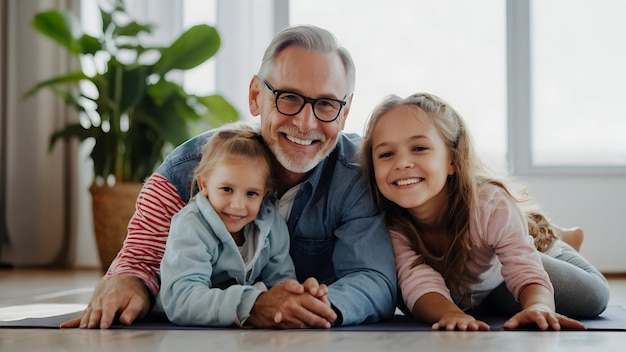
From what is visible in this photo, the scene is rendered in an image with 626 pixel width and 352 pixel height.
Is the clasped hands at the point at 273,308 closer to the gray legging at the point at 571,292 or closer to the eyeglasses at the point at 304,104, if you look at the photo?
the eyeglasses at the point at 304,104

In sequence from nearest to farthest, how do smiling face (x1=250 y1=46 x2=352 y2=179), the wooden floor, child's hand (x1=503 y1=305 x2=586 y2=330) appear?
the wooden floor, child's hand (x1=503 y1=305 x2=586 y2=330), smiling face (x1=250 y1=46 x2=352 y2=179)

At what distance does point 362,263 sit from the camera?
196 centimetres

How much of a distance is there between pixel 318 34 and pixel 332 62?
0.29 feet

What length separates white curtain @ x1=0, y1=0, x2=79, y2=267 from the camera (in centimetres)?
443

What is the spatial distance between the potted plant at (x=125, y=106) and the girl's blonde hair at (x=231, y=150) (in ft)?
6.46

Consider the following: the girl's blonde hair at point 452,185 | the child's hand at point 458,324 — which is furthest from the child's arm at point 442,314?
the girl's blonde hair at point 452,185

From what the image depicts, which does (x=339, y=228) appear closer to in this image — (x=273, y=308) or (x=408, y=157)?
(x=408, y=157)

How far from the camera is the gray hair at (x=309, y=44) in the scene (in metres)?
2.01

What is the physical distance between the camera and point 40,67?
4.44 m

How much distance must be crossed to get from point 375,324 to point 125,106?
2.38 metres

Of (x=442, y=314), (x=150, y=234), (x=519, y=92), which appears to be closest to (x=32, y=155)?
(x=519, y=92)

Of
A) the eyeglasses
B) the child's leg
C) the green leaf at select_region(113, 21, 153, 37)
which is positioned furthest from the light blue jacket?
the green leaf at select_region(113, 21, 153, 37)

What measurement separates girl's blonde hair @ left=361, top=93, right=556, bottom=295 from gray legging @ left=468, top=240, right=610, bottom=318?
0.59 ft

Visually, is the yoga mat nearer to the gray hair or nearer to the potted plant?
the gray hair
